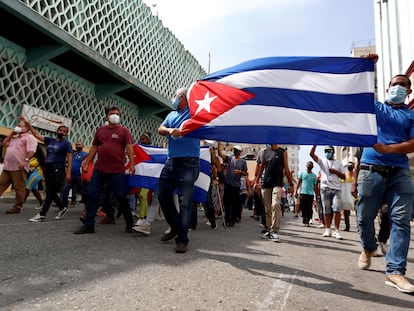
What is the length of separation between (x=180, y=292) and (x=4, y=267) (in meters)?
1.60

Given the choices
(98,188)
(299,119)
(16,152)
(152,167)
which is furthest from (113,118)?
(16,152)

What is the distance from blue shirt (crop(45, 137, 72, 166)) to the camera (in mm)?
6781

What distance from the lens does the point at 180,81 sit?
1359 inches

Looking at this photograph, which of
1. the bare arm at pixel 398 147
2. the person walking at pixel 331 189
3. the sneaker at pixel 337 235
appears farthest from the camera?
the person walking at pixel 331 189

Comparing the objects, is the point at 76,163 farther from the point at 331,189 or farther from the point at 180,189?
the point at 331,189

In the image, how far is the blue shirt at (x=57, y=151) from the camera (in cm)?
678

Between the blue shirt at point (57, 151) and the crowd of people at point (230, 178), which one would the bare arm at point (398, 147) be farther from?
the blue shirt at point (57, 151)

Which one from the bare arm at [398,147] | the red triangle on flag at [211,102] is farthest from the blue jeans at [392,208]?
the red triangle on flag at [211,102]

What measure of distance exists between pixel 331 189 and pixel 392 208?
13.5 ft

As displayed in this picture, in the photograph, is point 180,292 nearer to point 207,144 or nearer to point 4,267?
point 4,267

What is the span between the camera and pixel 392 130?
11.2ft

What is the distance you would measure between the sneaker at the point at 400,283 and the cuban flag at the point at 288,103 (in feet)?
4.22

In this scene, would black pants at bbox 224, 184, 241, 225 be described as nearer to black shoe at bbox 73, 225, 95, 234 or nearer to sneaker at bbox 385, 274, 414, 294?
black shoe at bbox 73, 225, 95, 234

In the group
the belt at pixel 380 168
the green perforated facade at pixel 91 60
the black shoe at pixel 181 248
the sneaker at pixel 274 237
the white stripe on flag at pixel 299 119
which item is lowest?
the sneaker at pixel 274 237
